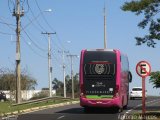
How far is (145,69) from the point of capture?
23.0 meters

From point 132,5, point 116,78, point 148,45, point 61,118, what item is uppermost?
point 132,5

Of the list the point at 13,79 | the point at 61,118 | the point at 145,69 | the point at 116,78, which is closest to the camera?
the point at 145,69

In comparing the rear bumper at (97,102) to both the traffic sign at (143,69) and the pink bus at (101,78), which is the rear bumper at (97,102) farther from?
the traffic sign at (143,69)

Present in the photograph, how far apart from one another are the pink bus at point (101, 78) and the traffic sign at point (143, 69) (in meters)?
9.22

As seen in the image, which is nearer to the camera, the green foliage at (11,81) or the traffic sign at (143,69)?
the traffic sign at (143,69)

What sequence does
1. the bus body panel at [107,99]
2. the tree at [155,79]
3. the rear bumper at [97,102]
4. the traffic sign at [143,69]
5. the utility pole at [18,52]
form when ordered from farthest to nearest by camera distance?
the utility pole at [18,52], the rear bumper at [97,102], the bus body panel at [107,99], the tree at [155,79], the traffic sign at [143,69]

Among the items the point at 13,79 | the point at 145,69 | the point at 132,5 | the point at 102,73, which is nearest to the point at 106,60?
the point at 102,73

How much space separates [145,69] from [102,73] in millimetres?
9706

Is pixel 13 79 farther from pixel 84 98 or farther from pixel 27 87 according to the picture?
pixel 84 98

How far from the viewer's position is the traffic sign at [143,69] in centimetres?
2297

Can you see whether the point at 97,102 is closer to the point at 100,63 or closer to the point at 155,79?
the point at 100,63

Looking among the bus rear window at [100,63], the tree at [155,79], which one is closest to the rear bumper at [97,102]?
the bus rear window at [100,63]

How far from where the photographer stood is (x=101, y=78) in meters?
32.7

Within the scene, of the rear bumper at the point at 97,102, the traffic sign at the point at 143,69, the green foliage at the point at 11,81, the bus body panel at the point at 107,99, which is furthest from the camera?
the green foliage at the point at 11,81
